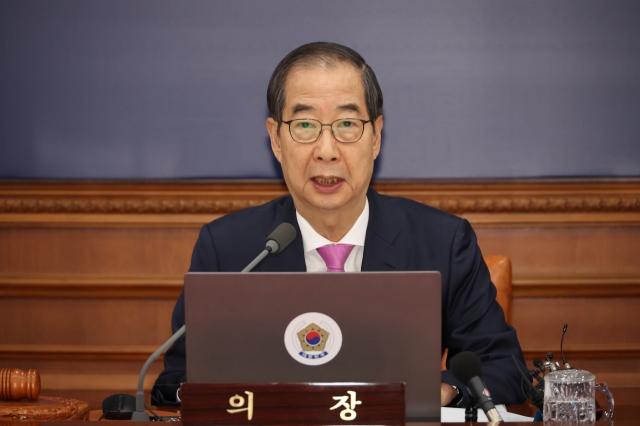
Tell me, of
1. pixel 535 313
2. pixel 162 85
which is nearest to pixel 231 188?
pixel 162 85

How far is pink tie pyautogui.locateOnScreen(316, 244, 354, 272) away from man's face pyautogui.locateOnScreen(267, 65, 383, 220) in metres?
0.12

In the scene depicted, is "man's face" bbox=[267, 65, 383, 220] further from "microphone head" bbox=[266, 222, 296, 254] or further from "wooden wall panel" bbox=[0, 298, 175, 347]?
"wooden wall panel" bbox=[0, 298, 175, 347]

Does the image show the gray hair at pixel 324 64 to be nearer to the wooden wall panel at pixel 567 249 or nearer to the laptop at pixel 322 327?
the laptop at pixel 322 327

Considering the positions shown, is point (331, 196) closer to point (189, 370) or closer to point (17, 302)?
point (189, 370)

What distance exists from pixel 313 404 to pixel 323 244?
0.82 meters

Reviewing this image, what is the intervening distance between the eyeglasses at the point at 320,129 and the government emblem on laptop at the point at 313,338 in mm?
720

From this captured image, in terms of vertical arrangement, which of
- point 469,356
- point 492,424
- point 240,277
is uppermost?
point 240,277

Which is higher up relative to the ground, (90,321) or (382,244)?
(382,244)

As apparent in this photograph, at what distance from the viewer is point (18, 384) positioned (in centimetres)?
170

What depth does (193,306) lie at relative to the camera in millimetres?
1270

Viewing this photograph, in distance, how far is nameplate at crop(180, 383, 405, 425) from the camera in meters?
1.22

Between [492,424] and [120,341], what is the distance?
216 cm

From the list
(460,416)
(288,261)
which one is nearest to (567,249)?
(288,261)

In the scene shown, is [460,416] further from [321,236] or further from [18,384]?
[18,384]
